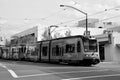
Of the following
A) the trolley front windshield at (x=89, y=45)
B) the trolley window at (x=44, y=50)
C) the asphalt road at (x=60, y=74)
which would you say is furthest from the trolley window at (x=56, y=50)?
the asphalt road at (x=60, y=74)

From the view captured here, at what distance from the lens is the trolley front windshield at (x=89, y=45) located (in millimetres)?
27797

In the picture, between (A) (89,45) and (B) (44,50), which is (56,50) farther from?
(A) (89,45)

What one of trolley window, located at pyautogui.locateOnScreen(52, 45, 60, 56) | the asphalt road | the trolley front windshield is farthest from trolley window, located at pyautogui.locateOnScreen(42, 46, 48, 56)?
the asphalt road

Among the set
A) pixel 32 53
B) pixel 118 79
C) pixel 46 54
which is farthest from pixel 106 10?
pixel 118 79

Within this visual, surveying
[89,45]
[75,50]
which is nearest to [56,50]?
[75,50]

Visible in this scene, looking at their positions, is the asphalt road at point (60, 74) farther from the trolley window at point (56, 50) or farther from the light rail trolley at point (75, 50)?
the trolley window at point (56, 50)

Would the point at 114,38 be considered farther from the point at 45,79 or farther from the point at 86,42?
the point at 45,79

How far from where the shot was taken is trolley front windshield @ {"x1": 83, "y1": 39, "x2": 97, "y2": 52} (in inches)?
1094

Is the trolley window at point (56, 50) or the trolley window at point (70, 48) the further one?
the trolley window at point (56, 50)

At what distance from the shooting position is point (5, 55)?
213 ft

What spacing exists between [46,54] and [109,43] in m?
13.7

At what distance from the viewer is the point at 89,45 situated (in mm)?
28094

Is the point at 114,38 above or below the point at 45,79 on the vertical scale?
above

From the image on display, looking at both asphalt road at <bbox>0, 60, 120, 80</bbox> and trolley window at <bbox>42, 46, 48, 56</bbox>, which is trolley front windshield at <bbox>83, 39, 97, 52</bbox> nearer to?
asphalt road at <bbox>0, 60, 120, 80</bbox>
